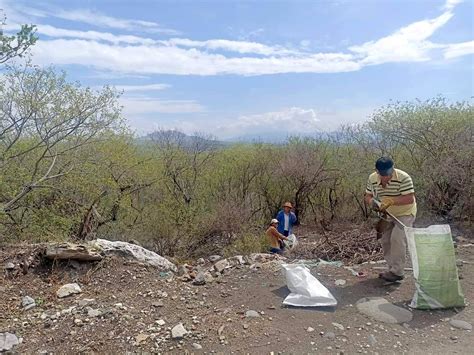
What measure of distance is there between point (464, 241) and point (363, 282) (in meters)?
3.51

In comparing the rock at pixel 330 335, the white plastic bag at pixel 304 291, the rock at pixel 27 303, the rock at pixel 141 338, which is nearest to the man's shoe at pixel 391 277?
the white plastic bag at pixel 304 291

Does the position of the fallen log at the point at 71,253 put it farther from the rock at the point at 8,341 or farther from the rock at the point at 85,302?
the rock at the point at 8,341

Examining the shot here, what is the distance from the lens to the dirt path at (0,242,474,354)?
3502 millimetres

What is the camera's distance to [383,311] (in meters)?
4.00

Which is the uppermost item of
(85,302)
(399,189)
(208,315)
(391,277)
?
(399,189)

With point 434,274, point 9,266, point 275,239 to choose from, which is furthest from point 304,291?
point 275,239

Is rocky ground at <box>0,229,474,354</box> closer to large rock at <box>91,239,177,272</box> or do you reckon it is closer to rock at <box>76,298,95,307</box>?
rock at <box>76,298,95,307</box>

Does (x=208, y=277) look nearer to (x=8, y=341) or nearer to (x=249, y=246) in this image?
(x=8, y=341)

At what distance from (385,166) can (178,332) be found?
2923mm

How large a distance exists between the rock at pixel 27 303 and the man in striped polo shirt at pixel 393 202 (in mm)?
4266

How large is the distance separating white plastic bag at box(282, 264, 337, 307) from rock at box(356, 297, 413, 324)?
35 cm

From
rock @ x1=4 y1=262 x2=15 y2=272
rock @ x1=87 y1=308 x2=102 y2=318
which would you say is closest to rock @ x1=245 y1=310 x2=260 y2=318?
rock @ x1=87 y1=308 x2=102 y2=318

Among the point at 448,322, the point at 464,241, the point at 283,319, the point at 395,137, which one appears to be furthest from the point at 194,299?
the point at 395,137

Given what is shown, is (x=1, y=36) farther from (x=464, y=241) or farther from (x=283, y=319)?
(x=464, y=241)
